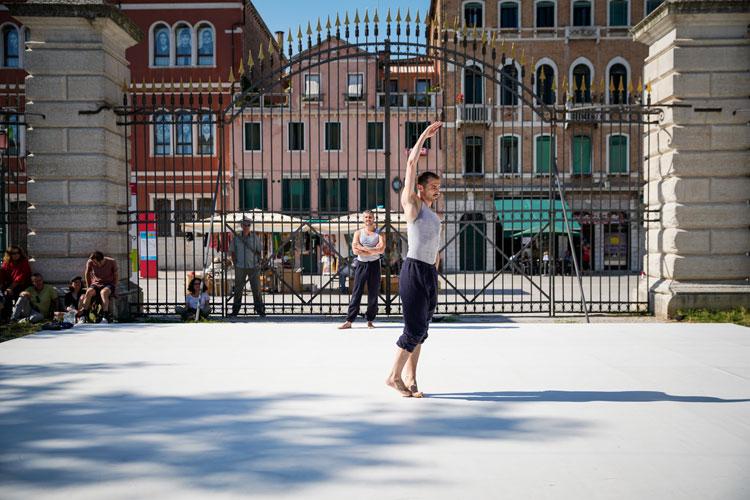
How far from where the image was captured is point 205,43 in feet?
108

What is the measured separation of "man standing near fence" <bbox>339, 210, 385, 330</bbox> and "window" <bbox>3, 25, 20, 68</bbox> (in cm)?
2718

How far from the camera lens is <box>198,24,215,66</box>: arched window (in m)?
33.0

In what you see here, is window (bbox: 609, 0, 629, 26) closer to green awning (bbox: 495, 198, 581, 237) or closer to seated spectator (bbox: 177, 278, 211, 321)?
green awning (bbox: 495, 198, 581, 237)

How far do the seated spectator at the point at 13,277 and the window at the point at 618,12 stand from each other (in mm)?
28273

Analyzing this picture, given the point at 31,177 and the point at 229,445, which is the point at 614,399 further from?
the point at 31,177

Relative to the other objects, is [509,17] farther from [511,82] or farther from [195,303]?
[195,303]

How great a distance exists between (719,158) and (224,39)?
83.8 feet

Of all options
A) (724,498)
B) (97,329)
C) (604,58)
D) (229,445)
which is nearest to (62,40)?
(97,329)

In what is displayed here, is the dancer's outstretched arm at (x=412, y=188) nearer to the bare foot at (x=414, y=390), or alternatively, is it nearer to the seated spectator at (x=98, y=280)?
the bare foot at (x=414, y=390)

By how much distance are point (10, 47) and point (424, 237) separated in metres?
31.9

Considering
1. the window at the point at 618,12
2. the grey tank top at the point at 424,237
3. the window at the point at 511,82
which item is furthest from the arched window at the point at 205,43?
the grey tank top at the point at 424,237

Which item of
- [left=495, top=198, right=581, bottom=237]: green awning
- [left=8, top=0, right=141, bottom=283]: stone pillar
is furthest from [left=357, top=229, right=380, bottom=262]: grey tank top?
[left=8, top=0, right=141, bottom=283]: stone pillar

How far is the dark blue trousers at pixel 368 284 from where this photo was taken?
10.8m

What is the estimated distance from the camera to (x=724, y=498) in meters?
3.80
